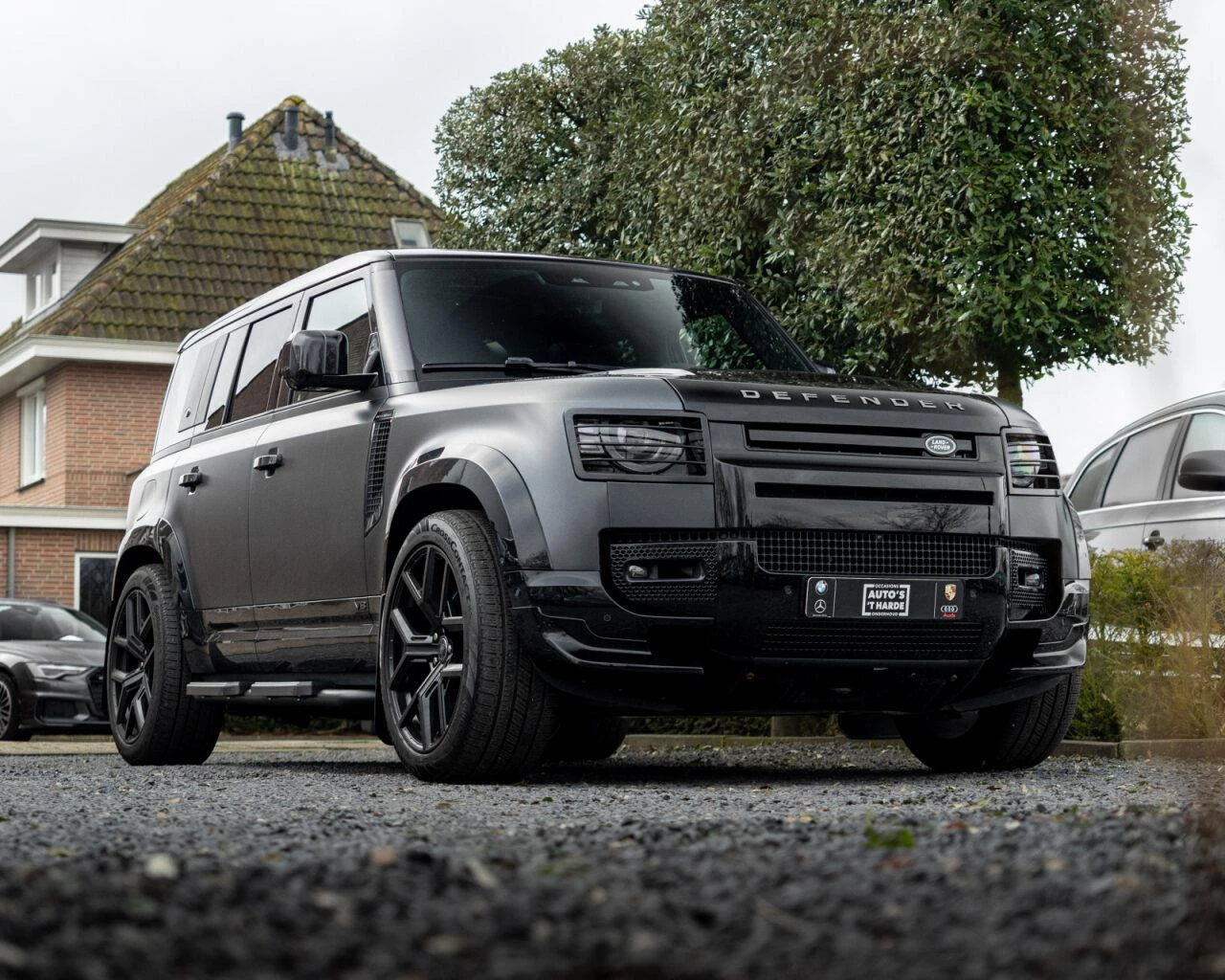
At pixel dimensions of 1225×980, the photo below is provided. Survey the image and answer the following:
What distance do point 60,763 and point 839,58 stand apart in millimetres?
8959

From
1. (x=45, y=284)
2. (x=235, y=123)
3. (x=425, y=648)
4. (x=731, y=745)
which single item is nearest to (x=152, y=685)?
(x=425, y=648)

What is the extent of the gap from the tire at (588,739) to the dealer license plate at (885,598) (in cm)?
353

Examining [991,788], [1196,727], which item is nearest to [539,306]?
[991,788]

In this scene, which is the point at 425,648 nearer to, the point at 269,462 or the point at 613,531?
the point at 613,531

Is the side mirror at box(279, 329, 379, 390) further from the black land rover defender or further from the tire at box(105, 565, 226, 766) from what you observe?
the tire at box(105, 565, 226, 766)

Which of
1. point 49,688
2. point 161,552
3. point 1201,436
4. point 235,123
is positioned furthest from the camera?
point 235,123

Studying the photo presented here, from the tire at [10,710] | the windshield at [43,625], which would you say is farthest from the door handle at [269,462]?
the windshield at [43,625]

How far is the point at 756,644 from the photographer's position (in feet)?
21.4

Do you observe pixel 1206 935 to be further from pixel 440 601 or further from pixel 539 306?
pixel 539 306

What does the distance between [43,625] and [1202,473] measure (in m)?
13.5

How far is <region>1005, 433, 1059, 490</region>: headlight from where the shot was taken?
7.10m

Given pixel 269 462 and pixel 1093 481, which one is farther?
pixel 1093 481

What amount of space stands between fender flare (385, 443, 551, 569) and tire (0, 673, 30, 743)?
42.3ft

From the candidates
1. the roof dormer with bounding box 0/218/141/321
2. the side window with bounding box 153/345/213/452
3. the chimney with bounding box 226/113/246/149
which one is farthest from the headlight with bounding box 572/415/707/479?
the chimney with bounding box 226/113/246/149
